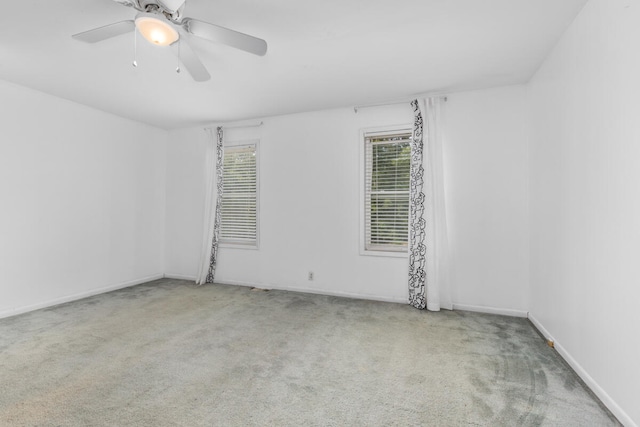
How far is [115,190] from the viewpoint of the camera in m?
4.49

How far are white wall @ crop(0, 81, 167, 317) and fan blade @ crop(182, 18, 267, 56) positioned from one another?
9.66ft

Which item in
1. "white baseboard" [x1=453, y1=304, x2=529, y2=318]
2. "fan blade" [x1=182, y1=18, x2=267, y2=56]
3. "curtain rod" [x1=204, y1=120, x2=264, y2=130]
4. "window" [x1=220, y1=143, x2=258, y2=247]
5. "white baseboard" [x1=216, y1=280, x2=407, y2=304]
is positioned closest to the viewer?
"fan blade" [x1=182, y1=18, x2=267, y2=56]

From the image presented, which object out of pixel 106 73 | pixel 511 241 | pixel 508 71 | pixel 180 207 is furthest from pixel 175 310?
pixel 508 71

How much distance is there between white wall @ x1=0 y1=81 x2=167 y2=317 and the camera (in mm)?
3393

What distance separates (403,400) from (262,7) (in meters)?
2.71

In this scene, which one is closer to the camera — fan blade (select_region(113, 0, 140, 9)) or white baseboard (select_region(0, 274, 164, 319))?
fan blade (select_region(113, 0, 140, 9))

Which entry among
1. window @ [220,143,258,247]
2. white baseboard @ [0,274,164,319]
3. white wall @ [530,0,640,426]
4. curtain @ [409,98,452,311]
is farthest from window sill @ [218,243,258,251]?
white wall @ [530,0,640,426]

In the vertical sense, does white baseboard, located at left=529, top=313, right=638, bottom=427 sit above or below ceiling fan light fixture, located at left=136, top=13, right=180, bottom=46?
below

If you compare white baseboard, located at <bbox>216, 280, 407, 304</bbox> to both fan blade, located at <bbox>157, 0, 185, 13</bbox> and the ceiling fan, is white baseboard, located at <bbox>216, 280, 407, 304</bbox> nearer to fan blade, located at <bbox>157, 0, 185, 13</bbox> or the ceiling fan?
the ceiling fan

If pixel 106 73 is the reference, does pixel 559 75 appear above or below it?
below

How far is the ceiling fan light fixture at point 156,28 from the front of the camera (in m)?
1.77

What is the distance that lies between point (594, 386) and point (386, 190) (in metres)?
2.65

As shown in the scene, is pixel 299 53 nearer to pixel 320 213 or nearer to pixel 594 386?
pixel 320 213

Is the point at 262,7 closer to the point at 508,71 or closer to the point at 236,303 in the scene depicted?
the point at 508,71
